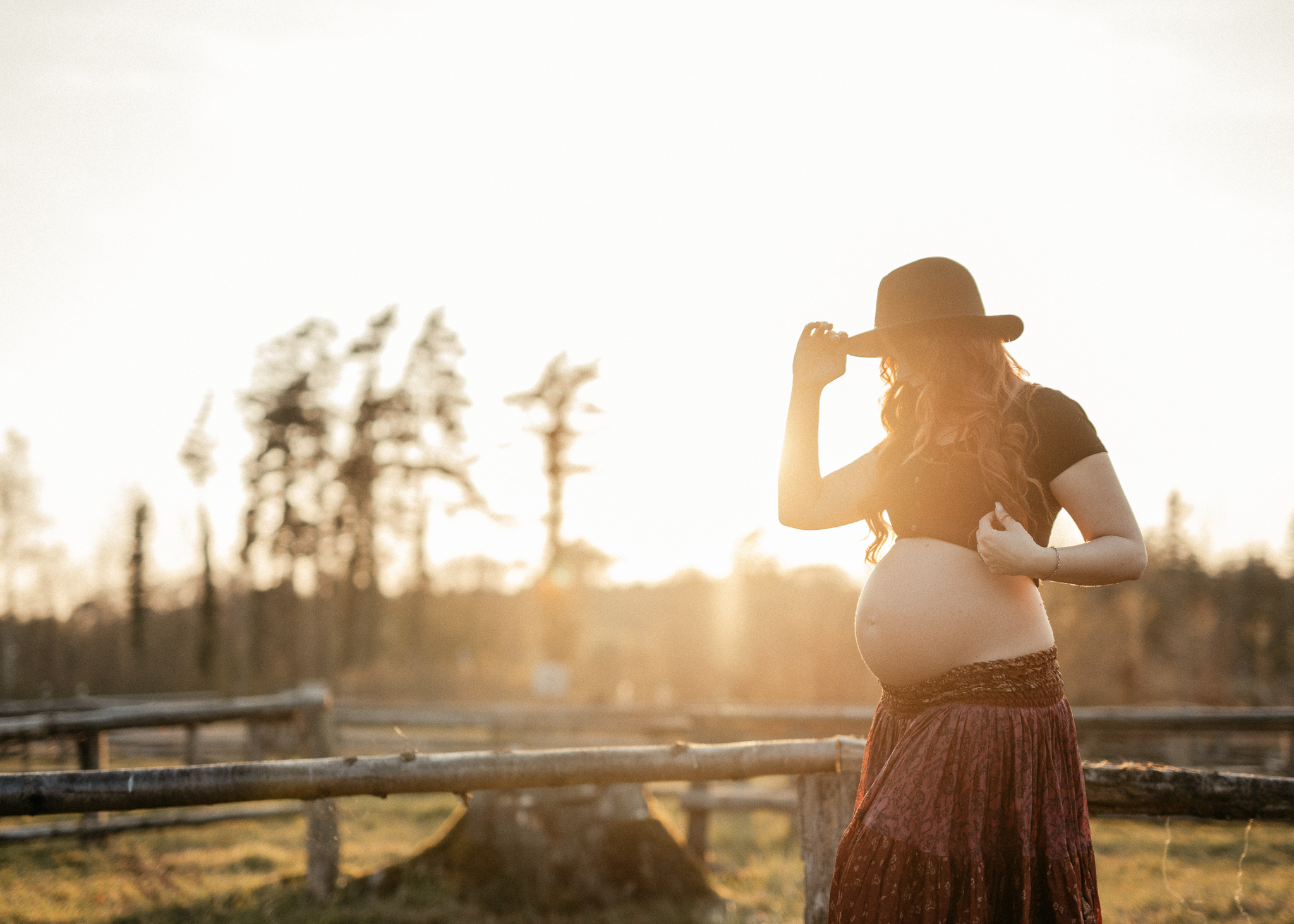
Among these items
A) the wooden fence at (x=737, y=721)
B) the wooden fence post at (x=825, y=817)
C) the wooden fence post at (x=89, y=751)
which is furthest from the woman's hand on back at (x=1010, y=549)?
the wooden fence post at (x=89, y=751)

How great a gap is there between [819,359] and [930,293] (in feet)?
1.21

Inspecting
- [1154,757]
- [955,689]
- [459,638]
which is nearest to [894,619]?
[955,689]

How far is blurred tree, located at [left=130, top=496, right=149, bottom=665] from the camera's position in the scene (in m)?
33.6

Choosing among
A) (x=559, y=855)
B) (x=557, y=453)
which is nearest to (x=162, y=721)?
(x=559, y=855)

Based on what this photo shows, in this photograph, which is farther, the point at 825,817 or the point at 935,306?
the point at 825,817

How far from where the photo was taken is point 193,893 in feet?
15.4

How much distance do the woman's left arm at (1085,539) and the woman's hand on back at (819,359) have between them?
61 cm

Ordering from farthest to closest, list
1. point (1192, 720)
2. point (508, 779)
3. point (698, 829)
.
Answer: point (698, 829) < point (1192, 720) < point (508, 779)

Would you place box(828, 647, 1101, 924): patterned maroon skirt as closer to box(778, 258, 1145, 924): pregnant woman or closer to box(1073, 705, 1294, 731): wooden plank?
box(778, 258, 1145, 924): pregnant woman

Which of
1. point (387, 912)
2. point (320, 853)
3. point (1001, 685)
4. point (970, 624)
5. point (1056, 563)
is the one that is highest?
point (1056, 563)

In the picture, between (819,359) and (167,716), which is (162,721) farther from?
(819,359)

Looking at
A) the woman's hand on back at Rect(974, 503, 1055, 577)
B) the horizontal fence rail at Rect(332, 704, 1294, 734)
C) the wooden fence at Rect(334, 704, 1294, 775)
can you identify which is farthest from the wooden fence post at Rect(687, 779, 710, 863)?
the woman's hand on back at Rect(974, 503, 1055, 577)

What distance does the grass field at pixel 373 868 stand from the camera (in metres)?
→ 4.39

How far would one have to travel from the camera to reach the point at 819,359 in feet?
7.15
